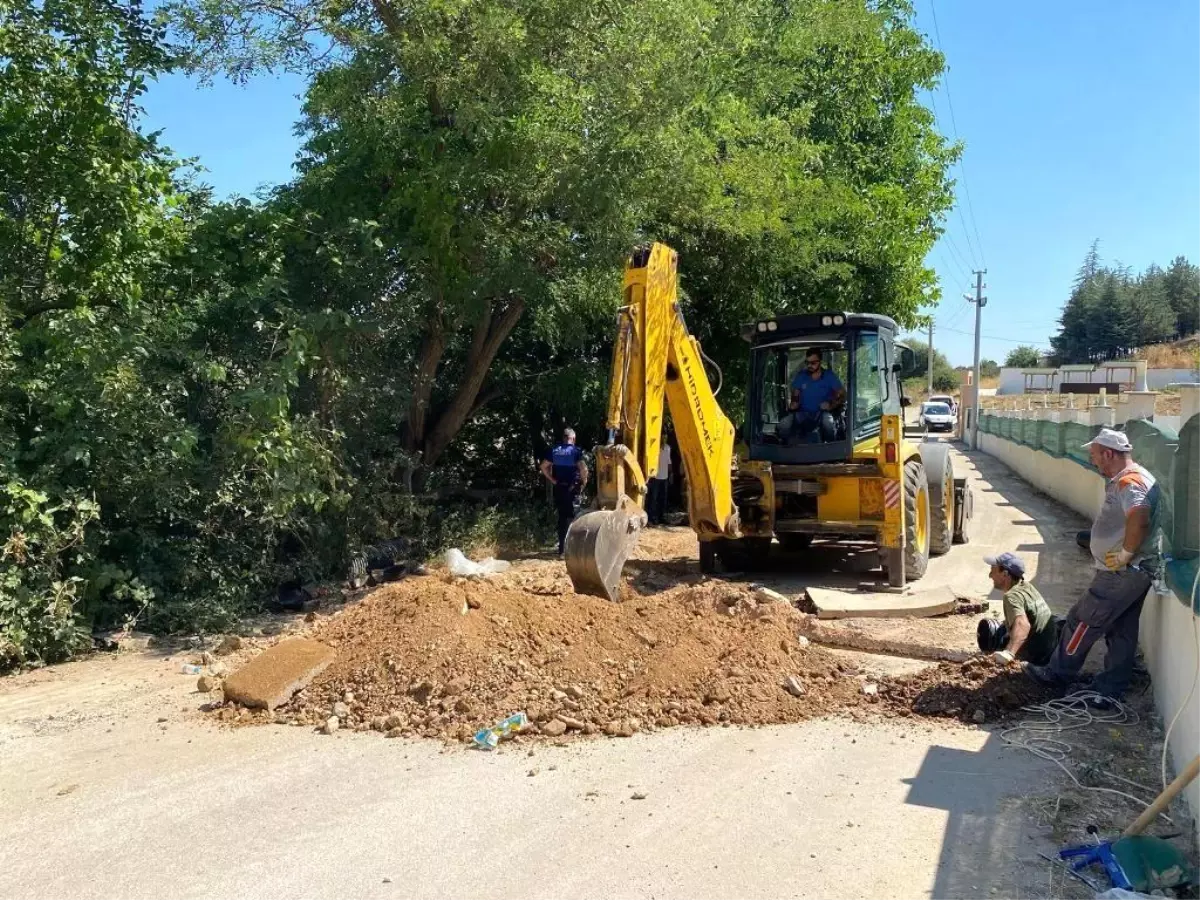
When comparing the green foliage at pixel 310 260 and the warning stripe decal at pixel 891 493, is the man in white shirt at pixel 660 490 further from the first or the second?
the warning stripe decal at pixel 891 493

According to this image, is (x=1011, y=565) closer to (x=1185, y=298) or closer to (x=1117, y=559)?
(x=1117, y=559)

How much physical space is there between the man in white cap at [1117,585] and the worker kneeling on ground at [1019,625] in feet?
0.65

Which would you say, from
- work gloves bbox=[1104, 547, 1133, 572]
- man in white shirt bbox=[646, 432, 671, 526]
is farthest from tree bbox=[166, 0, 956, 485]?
work gloves bbox=[1104, 547, 1133, 572]

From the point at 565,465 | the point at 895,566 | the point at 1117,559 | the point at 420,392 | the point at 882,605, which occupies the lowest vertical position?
the point at 882,605

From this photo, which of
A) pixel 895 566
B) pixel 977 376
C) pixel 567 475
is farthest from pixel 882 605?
pixel 977 376

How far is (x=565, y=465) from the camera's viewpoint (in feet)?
41.8

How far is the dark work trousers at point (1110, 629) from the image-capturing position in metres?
6.21

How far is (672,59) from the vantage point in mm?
10359

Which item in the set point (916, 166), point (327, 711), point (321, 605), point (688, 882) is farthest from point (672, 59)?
point (916, 166)

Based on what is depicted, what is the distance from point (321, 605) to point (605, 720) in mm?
4902

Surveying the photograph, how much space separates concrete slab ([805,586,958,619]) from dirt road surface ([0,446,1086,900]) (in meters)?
2.66

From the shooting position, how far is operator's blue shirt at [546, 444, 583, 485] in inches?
501

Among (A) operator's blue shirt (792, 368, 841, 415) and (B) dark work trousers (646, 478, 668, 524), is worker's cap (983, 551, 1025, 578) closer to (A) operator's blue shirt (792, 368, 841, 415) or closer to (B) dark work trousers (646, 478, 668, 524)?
(A) operator's blue shirt (792, 368, 841, 415)

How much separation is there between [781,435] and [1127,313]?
8369 cm
